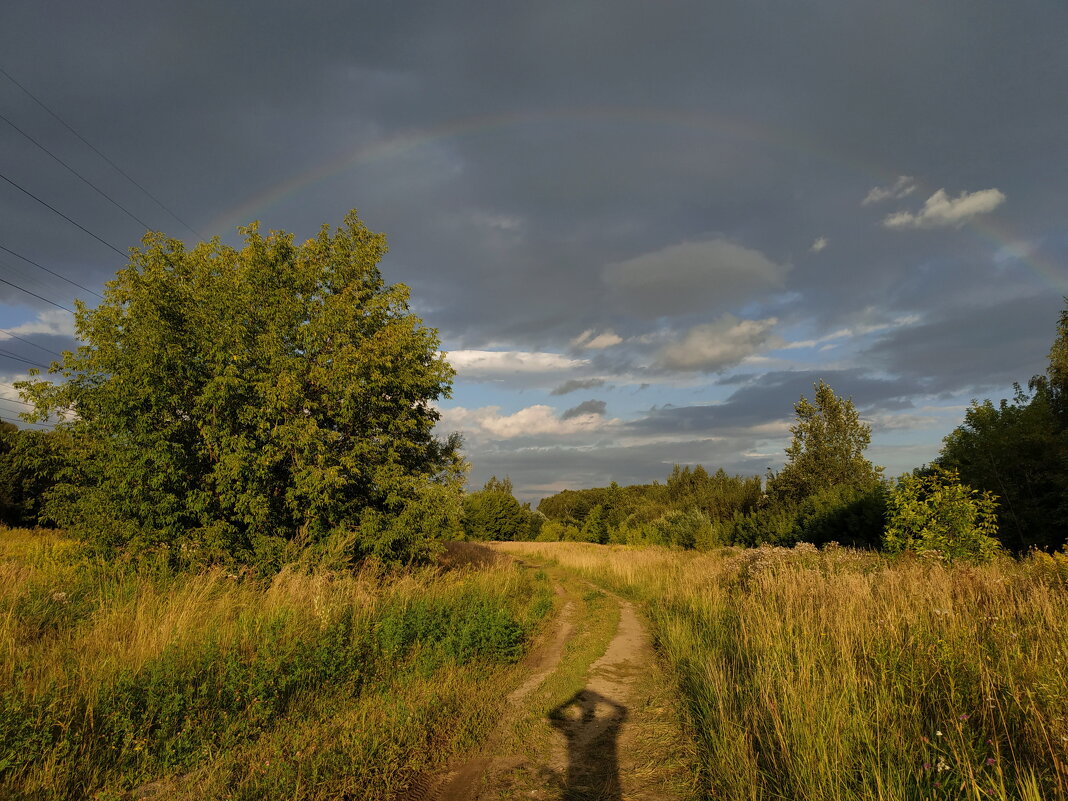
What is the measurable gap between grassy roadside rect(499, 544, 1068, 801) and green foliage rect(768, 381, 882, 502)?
36.0 metres

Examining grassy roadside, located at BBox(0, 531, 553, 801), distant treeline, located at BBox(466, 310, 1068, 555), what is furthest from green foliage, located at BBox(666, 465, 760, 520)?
grassy roadside, located at BBox(0, 531, 553, 801)

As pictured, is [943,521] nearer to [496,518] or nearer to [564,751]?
[564,751]

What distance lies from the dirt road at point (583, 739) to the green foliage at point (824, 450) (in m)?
36.8

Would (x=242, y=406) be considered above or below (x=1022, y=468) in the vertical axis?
above

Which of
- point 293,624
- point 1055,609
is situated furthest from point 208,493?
point 1055,609

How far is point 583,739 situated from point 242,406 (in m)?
10.6

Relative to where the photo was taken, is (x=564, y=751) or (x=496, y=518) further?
(x=496, y=518)

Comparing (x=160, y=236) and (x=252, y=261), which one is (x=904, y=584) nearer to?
(x=252, y=261)

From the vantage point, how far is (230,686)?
204 inches

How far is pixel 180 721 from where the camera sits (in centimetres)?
478

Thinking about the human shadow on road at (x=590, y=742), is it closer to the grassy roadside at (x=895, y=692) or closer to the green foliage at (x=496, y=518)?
the grassy roadside at (x=895, y=692)

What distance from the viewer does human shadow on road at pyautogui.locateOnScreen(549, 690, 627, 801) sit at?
4.29m

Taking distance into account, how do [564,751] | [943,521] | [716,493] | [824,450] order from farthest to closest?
[716,493] < [824,450] < [943,521] < [564,751]

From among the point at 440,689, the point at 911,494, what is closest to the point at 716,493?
the point at 911,494
